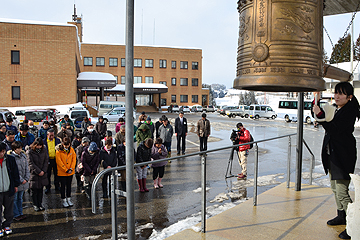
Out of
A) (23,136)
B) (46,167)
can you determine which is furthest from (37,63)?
(46,167)

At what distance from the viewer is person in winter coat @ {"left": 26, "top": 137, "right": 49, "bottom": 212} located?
20.4 ft

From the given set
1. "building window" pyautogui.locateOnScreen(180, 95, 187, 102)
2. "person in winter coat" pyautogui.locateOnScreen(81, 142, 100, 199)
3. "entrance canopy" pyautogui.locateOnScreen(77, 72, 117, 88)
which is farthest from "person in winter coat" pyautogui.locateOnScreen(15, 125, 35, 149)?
"building window" pyautogui.locateOnScreen(180, 95, 187, 102)

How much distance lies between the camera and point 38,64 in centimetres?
3650

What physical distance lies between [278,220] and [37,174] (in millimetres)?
4782

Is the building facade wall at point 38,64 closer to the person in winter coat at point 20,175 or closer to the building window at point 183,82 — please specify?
the building window at point 183,82

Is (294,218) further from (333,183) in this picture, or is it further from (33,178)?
(33,178)

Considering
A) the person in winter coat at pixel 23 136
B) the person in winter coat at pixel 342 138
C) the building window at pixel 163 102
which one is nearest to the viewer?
the person in winter coat at pixel 342 138

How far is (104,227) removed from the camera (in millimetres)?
5414

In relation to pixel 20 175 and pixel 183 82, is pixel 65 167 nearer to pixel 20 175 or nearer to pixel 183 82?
pixel 20 175

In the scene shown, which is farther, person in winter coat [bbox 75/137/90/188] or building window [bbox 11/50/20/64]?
building window [bbox 11/50/20/64]

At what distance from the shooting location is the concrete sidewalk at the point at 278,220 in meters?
3.85

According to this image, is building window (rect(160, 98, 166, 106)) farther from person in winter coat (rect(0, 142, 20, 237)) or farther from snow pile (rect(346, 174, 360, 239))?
snow pile (rect(346, 174, 360, 239))

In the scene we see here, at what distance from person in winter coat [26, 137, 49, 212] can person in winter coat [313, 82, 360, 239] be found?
5.38m

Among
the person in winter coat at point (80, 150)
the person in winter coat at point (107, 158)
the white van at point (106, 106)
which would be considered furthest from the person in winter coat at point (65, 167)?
the white van at point (106, 106)
